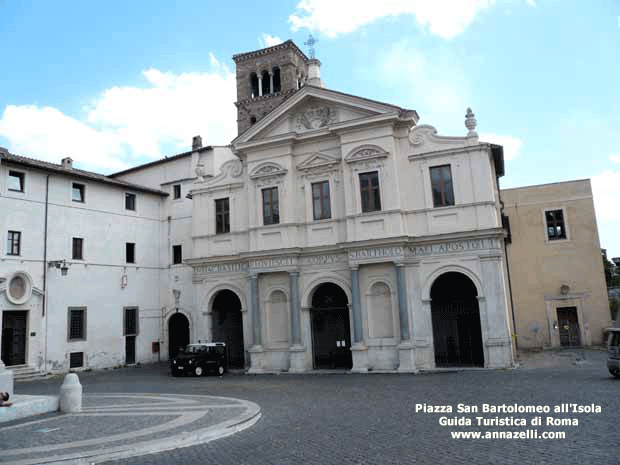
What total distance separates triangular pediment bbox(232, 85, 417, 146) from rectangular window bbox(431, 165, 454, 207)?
2488 mm

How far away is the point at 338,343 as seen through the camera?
23062 millimetres

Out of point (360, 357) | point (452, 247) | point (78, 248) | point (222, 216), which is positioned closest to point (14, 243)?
point (78, 248)

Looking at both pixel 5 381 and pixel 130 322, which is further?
pixel 130 322

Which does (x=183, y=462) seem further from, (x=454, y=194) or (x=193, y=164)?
(x=193, y=164)

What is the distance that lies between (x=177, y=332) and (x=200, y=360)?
31.4 feet

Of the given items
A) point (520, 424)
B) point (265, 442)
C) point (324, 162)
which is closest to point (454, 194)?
point (324, 162)

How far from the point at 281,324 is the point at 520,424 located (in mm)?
14725

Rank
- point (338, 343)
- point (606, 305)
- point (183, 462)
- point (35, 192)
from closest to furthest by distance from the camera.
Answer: point (183, 462)
point (338, 343)
point (35, 192)
point (606, 305)

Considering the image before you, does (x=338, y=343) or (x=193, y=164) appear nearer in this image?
(x=338, y=343)

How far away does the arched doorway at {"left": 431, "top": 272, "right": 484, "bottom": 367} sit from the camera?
22.9 m

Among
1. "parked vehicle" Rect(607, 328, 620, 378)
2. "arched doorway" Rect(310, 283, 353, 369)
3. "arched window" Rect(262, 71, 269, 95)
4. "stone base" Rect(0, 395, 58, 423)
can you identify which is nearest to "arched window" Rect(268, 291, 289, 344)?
"arched doorway" Rect(310, 283, 353, 369)

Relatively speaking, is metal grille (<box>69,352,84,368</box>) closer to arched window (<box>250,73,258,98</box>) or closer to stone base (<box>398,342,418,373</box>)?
stone base (<box>398,342,418,373</box>)

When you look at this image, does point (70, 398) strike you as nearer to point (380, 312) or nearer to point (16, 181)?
point (380, 312)

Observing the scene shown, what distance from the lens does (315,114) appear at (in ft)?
79.0
